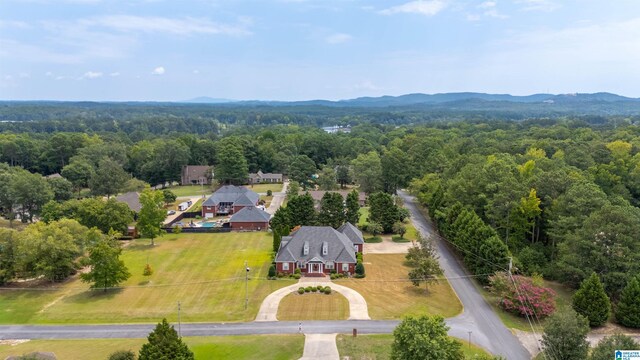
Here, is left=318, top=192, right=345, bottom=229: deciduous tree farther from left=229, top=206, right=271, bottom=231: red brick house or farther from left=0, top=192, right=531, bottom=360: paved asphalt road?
left=0, top=192, right=531, bottom=360: paved asphalt road

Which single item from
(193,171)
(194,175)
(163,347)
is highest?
(193,171)

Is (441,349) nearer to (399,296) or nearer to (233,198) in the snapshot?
(399,296)

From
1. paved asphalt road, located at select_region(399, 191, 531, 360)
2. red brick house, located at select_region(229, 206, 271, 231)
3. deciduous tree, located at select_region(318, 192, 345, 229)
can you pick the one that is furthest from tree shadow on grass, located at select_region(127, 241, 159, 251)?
paved asphalt road, located at select_region(399, 191, 531, 360)

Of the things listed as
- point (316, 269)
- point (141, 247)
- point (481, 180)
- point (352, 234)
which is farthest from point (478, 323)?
point (141, 247)

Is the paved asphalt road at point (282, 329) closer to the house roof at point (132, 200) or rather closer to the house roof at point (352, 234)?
the house roof at point (352, 234)

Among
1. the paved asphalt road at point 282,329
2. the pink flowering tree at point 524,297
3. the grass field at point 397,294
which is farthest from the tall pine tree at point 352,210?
the paved asphalt road at point 282,329

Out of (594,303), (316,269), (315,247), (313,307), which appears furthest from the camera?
(315,247)

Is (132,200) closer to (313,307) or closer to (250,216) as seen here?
(250,216)
